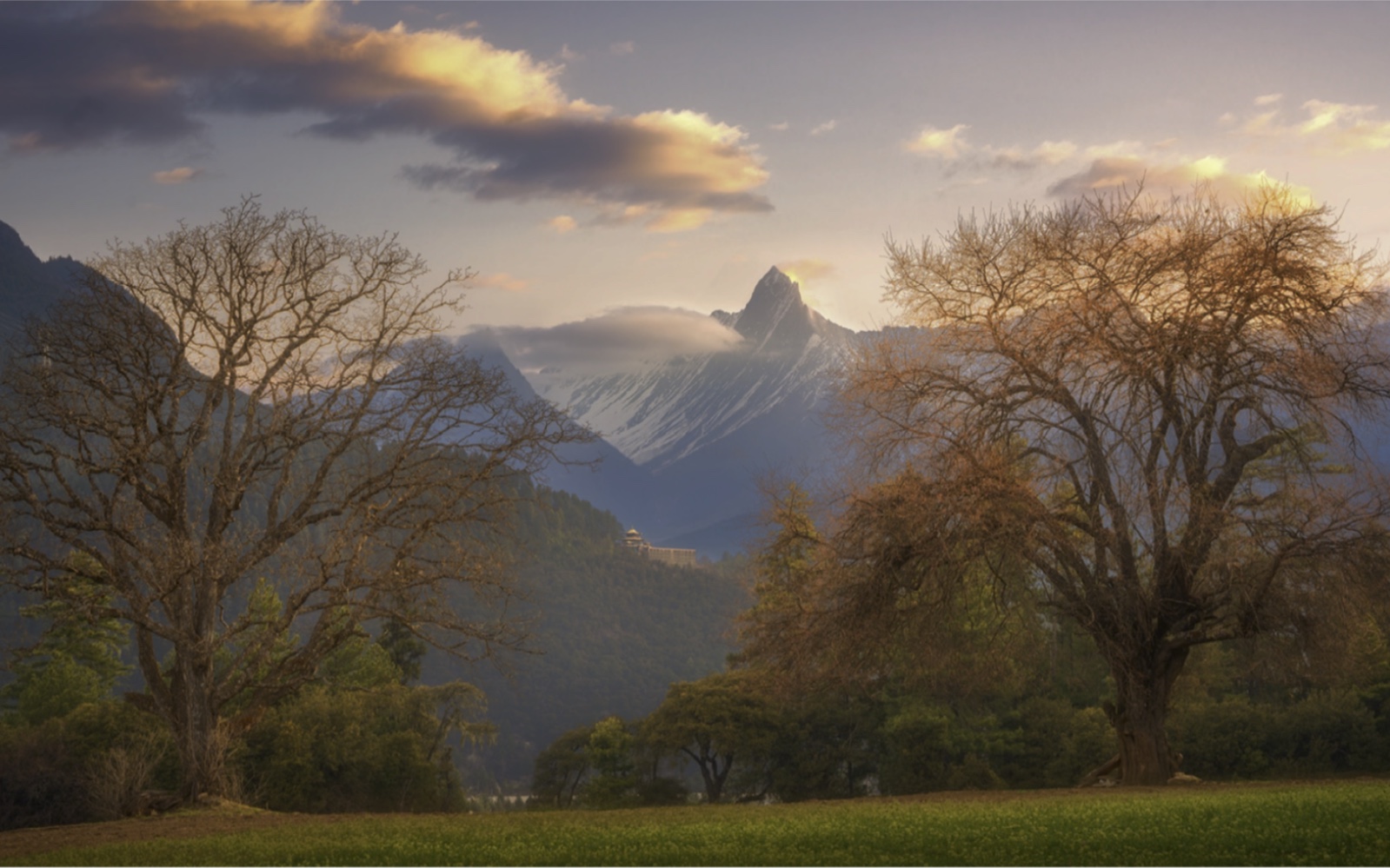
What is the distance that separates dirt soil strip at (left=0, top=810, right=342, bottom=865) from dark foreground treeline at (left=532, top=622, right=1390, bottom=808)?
19.8 m

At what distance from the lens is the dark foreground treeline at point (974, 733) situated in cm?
3653

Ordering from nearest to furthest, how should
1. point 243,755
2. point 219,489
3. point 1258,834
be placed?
point 1258,834, point 219,489, point 243,755

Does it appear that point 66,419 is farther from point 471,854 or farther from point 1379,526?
point 1379,526

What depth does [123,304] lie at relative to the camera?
19.7 meters

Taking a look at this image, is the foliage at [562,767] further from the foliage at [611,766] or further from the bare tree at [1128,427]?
the bare tree at [1128,427]

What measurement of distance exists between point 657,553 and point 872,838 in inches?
6767

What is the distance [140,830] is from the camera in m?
15.5

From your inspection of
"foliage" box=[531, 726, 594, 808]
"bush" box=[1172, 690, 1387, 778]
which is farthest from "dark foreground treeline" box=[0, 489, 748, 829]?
"bush" box=[1172, 690, 1387, 778]

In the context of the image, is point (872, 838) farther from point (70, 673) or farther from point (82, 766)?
point (70, 673)

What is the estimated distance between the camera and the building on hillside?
570 ft

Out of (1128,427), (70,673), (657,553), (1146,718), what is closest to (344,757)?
(70,673)

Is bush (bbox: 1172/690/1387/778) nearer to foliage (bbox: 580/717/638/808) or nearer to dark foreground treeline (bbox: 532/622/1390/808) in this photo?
dark foreground treeline (bbox: 532/622/1390/808)

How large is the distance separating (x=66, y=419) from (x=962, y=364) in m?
15.6

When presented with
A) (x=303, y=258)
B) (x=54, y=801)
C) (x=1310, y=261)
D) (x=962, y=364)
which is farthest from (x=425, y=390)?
(x=1310, y=261)
